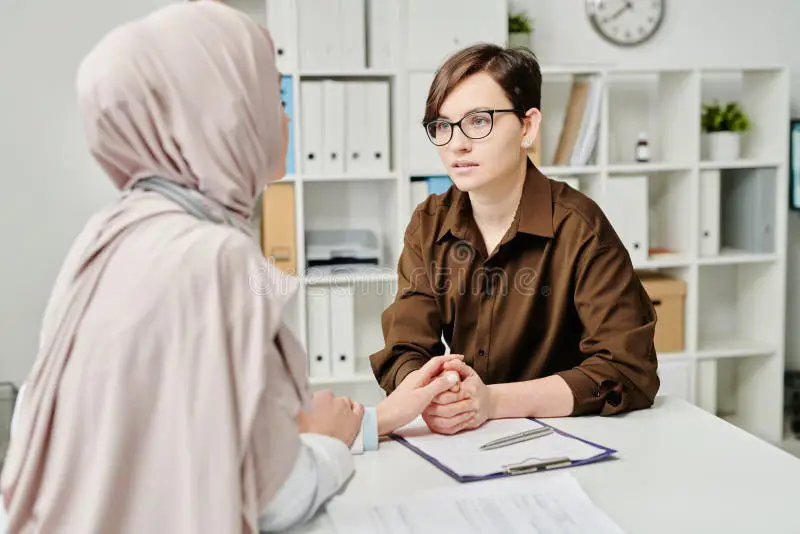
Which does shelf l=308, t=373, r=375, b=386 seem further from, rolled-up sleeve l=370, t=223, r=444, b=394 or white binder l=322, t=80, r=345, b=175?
rolled-up sleeve l=370, t=223, r=444, b=394

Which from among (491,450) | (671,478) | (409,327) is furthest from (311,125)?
(671,478)

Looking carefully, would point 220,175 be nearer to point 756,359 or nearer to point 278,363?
point 278,363

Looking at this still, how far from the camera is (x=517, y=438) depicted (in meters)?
1.42

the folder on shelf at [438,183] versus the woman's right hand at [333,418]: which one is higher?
the folder on shelf at [438,183]

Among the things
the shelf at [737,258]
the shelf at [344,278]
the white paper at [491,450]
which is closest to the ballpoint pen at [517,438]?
the white paper at [491,450]

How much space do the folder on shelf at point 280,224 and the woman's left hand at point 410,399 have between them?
1.87 metres

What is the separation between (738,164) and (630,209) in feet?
1.66

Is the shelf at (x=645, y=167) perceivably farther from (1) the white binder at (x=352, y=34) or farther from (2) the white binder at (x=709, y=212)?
(1) the white binder at (x=352, y=34)

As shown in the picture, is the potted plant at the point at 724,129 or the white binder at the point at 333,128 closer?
the white binder at the point at 333,128

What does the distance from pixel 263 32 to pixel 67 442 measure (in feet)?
1.71

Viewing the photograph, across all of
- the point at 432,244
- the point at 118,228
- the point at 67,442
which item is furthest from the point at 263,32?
the point at 432,244

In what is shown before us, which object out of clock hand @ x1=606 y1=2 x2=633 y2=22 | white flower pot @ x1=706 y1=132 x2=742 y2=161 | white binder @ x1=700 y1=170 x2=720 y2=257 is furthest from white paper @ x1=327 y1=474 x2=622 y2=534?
clock hand @ x1=606 y1=2 x2=633 y2=22

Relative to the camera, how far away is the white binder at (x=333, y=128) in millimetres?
3293

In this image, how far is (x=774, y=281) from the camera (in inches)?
148
